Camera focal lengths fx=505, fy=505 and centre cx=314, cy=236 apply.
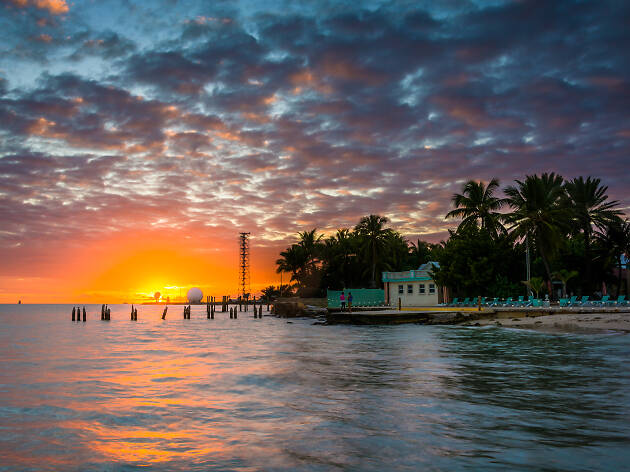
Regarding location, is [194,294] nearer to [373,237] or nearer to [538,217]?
[373,237]

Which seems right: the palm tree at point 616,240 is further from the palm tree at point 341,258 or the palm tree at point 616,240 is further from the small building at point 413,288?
the palm tree at point 341,258

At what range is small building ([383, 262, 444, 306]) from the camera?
5344 centimetres

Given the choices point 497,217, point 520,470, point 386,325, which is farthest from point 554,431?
point 497,217

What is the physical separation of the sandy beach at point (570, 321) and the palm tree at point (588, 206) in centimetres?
1932

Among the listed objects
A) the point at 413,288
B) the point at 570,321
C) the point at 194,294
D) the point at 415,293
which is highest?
the point at 413,288

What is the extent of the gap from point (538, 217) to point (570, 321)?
15.3 m

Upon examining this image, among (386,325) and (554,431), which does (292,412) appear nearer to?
(554,431)

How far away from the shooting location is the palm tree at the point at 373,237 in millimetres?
68000

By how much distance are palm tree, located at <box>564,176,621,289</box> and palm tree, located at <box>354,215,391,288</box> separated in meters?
23.4

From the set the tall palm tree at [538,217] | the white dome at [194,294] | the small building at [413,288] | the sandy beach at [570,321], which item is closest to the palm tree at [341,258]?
the small building at [413,288]

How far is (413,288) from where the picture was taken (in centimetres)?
5512

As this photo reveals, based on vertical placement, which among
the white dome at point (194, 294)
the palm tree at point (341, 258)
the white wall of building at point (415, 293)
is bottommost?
the white dome at point (194, 294)

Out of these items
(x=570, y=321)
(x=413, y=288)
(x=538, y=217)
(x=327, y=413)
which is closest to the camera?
(x=327, y=413)

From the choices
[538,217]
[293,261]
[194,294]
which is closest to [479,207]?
[538,217]
